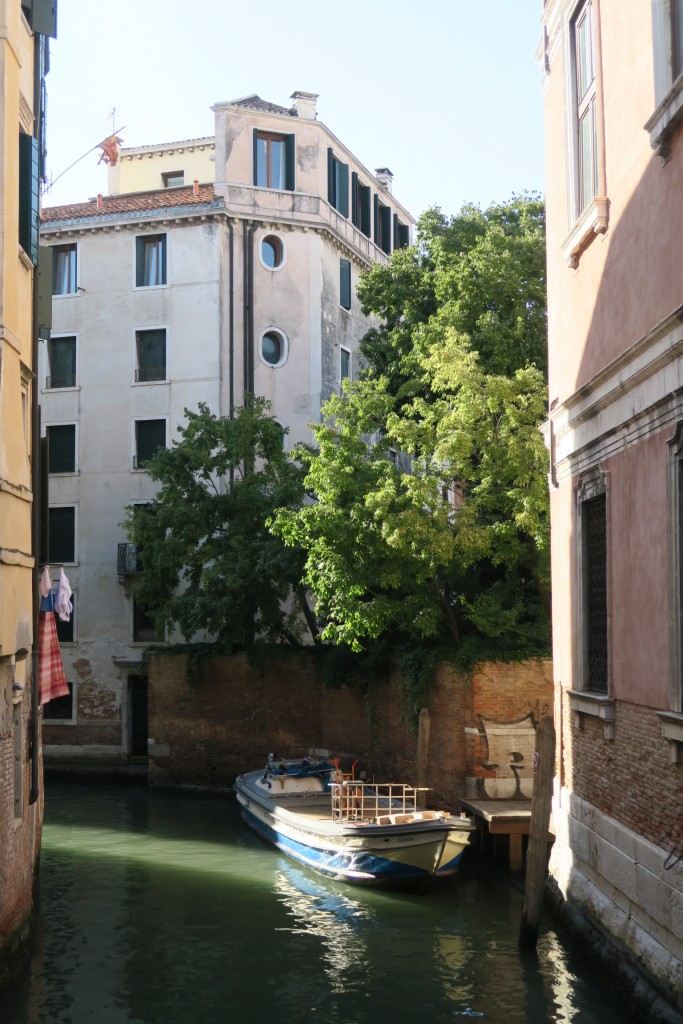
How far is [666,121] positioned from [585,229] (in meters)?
2.42

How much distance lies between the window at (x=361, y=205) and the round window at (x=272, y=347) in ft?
14.3

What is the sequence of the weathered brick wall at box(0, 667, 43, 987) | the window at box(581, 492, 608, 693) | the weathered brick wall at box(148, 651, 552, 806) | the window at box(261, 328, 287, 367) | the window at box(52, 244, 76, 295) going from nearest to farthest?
the weathered brick wall at box(0, 667, 43, 987) < the window at box(581, 492, 608, 693) < the weathered brick wall at box(148, 651, 552, 806) < the window at box(261, 328, 287, 367) < the window at box(52, 244, 76, 295)

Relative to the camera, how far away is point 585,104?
11.0 meters

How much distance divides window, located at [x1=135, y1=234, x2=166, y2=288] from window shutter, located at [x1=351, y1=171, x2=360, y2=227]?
498 cm

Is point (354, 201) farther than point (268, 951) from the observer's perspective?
Yes

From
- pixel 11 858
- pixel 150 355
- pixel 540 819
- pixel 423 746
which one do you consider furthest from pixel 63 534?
pixel 540 819

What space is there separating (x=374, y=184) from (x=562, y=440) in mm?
21283

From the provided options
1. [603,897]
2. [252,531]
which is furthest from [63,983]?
[252,531]

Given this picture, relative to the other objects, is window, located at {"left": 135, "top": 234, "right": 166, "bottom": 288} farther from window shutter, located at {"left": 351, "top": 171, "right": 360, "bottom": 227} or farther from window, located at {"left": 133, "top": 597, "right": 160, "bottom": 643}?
window, located at {"left": 133, "top": 597, "right": 160, "bottom": 643}

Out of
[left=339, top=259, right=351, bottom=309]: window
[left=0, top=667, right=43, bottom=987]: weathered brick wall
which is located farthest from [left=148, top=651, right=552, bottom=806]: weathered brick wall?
[left=339, top=259, right=351, bottom=309]: window

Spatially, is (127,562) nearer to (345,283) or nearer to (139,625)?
(139,625)

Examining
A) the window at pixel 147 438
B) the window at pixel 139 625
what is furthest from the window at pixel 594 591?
the window at pixel 139 625

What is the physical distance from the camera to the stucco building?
8.16m

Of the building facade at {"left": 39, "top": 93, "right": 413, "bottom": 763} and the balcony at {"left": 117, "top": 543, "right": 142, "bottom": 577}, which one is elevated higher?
the building facade at {"left": 39, "top": 93, "right": 413, "bottom": 763}
